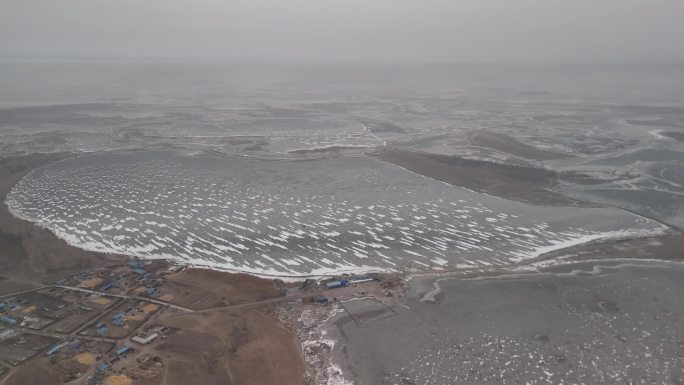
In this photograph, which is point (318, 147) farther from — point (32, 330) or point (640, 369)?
point (640, 369)

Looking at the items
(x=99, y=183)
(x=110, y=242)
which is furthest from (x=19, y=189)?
(x=110, y=242)

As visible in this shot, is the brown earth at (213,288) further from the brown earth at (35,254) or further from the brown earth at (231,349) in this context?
the brown earth at (35,254)

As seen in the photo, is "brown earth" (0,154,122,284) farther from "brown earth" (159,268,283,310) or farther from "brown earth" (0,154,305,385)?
"brown earth" (159,268,283,310)

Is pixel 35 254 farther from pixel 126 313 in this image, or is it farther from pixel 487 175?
pixel 487 175

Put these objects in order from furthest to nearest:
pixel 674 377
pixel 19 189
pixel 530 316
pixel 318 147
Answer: pixel 318 147 < pixel 19 189 < pixel 530 316 < pixel 674 377

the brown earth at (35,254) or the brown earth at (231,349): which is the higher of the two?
the brown earth at (35,254)

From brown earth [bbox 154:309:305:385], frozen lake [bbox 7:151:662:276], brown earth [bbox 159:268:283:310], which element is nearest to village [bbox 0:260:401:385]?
brown earth [bbox 159:268:283:310]

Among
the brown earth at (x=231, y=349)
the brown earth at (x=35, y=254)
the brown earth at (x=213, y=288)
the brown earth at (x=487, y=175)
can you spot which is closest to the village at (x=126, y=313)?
the brown earth at (x=213, y=288)

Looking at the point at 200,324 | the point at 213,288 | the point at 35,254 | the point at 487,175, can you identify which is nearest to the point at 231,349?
the point at 200,324
